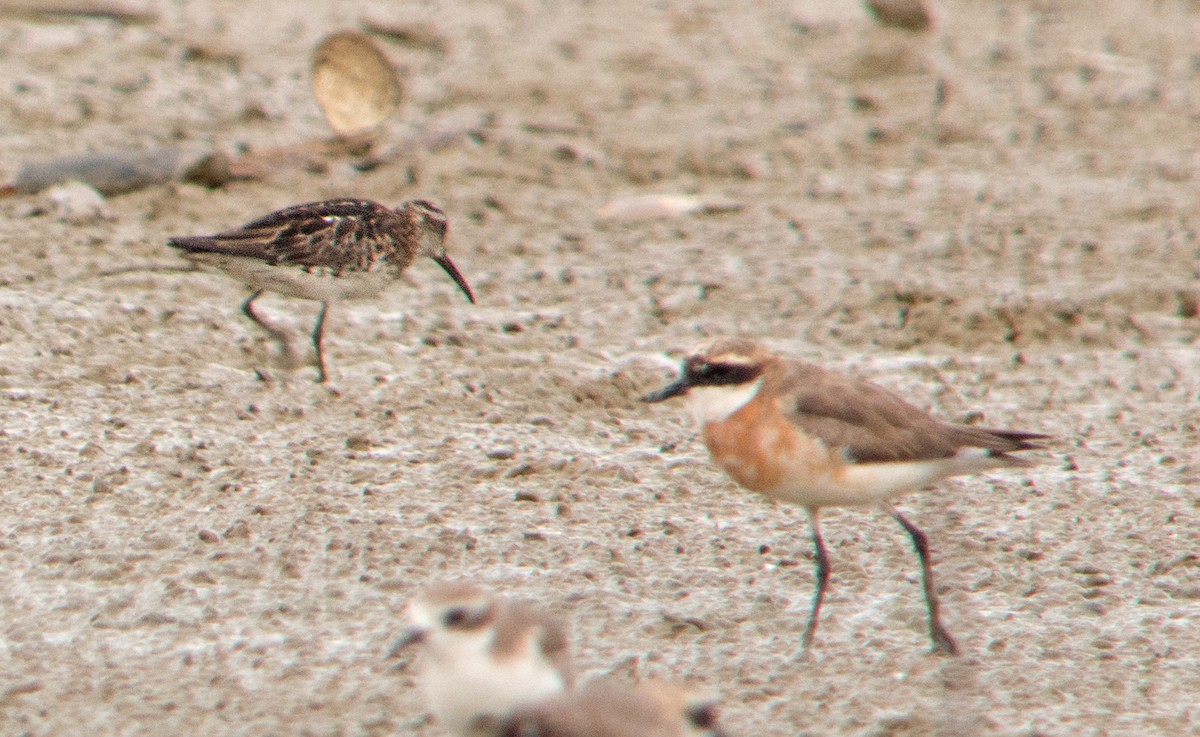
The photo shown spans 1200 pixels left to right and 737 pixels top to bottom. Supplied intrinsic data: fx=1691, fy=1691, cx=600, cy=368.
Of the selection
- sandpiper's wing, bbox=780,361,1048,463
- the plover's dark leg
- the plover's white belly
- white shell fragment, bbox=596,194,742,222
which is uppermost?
sandpiper's wing, bbox=780,361,1048,463

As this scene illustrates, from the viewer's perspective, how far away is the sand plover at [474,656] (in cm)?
400

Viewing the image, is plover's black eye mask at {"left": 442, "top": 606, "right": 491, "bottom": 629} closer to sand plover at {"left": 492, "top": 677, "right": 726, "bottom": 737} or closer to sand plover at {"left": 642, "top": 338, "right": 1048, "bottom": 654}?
sand plover at {"left": 492, "top": 677, "right": 726, "bottom": 737}

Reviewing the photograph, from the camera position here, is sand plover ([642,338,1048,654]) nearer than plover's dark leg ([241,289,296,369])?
Yes

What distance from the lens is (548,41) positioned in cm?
1223

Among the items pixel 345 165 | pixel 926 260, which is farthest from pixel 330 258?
pixel 926 260

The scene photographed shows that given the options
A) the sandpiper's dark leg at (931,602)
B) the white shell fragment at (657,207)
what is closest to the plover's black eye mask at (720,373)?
the sandpiper's dark leg at (931,602)

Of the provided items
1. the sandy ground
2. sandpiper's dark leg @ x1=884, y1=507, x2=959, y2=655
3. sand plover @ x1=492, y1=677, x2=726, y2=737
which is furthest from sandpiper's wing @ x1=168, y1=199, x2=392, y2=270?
sand plover @ x1=492, y1=677, x2=726, y2=737

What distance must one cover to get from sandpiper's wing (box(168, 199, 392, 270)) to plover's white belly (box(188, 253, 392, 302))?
0.03 metres

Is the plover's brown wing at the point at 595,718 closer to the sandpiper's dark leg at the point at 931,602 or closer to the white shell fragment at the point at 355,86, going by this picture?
the sandpiper's dark leg at the point at 931,602

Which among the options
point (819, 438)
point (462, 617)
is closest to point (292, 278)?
point (819, 438)

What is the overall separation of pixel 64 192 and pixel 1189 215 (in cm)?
612

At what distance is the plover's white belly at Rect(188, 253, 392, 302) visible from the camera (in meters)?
7.01

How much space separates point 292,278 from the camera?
23.1ft

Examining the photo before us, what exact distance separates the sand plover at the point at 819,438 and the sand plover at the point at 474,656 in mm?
1274
